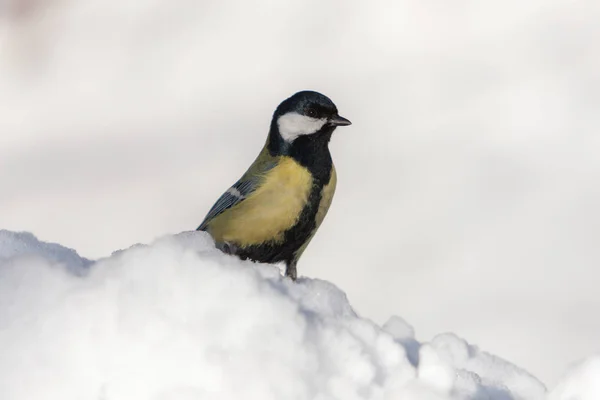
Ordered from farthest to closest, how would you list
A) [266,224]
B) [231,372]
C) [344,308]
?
[266,224], [344,308], [231,372]

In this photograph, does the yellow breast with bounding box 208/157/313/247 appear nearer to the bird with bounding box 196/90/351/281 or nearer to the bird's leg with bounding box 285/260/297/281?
the bird with bounding box 196/90/351/281

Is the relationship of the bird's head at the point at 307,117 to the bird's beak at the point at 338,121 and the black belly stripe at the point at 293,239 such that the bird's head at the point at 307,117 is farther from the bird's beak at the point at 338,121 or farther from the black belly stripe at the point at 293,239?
the black belly stripe at the point at 293,239

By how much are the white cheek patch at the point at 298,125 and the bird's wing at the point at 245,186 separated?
0.06 meters

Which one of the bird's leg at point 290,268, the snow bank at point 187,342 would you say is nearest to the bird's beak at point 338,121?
the bird's leg at point 290,268

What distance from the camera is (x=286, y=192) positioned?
1.79 metres

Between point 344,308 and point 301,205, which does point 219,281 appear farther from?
point 301,205

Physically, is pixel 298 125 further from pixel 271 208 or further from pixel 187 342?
pixel 187 342

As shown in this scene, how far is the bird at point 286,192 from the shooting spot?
1783mm

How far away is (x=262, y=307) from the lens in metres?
0.66

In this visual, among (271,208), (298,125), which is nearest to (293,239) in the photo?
(271,208)

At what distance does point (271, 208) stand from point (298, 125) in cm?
19

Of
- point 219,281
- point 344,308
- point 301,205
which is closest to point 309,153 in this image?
point 301,205

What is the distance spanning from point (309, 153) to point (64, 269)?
115cm

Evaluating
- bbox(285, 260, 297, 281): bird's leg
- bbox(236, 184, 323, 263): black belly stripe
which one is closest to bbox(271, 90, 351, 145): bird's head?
bbox(236, 184, 323, 263): black belly stripe
